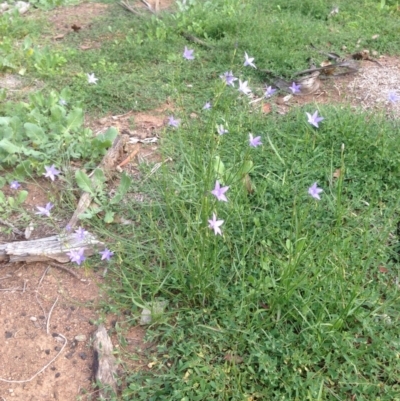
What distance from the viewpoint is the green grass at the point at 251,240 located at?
6.58ft

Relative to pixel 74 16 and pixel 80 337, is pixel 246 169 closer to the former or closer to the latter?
pixel 80 337

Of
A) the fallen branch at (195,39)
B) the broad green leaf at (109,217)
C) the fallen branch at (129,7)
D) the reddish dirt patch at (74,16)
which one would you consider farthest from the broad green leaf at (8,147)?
the fallen branch at (129,7)

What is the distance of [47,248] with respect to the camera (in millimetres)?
2484

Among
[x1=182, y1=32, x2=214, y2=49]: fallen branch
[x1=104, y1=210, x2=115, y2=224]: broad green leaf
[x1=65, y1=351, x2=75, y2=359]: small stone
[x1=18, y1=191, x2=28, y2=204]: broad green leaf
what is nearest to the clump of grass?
[x1=104, y1=210, x2=115, y2=224]: broad green leaf

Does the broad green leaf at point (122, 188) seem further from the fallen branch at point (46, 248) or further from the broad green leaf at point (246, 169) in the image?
the broad green leaf at point (246, 169)

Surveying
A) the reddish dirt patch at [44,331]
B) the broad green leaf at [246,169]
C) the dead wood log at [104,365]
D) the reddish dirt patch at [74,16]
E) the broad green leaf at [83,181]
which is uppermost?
the broad green leaf at [246,169]

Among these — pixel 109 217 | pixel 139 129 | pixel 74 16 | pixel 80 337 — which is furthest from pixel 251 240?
pixel 74 16

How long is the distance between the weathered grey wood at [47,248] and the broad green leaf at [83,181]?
32 centimetres

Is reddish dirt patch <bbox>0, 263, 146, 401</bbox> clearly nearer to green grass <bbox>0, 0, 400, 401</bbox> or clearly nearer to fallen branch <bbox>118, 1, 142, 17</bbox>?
green grass <bbox>0, 0, 400, 401</bbox>

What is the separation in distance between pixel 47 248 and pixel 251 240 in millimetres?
1045

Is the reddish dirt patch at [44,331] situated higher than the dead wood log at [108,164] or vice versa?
the dead wood log at [108,164]

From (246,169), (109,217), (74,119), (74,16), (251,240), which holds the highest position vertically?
(246,169)

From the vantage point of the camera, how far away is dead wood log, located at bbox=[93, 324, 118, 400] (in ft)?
6.55

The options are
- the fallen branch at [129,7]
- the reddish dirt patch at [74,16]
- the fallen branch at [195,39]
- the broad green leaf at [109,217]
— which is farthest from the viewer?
the fallen branch at [129,7]
